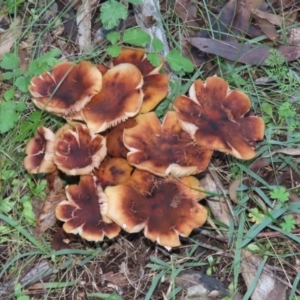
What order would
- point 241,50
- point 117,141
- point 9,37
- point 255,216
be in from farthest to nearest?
point 9,37, point 241,50, point 255,216, point 117,141

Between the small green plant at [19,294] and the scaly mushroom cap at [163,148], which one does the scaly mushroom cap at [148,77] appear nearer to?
the scaly mushroom cap at [163,148]

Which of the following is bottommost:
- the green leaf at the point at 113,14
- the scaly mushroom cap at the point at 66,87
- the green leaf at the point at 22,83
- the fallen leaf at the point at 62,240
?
the fallen leaf at the point at 62,240

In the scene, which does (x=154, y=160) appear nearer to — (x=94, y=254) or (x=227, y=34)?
(x=94, y=254)

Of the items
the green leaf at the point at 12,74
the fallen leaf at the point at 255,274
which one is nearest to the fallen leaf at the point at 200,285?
the fallen leaf at the point at 255,274

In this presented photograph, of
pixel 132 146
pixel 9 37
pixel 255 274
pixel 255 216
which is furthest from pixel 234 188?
pixel 9 37

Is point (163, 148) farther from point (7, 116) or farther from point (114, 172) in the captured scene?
point (7, 116)

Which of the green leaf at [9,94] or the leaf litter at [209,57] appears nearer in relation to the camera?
the leaf litter at [209,57]
